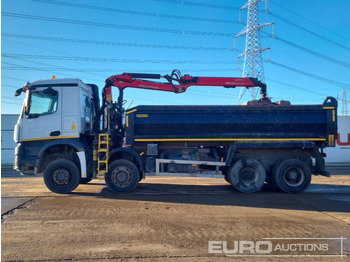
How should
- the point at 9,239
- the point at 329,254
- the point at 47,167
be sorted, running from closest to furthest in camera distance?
the point at 329,254, the point at 9,239, the point at 47,167

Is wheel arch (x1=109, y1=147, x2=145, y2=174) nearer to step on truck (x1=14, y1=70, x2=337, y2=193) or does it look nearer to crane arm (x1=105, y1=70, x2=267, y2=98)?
step on truck (x1=14, y1=70, x2=337, y2=193)

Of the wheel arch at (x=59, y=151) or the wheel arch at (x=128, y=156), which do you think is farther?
the wheel arch at (x=128, y=156)

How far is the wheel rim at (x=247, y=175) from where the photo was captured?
9164 mm

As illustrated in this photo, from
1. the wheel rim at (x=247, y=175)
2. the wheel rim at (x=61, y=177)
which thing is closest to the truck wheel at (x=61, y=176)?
the wheel rim at (x=61, y=177)

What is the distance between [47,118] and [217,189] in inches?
219

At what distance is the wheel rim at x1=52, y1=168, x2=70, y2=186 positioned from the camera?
873 cm

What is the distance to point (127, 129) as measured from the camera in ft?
29.6

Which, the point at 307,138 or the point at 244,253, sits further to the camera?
the point at 307,138

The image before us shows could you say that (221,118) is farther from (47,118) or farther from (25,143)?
(25,143)

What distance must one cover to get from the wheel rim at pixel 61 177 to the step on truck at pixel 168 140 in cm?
3

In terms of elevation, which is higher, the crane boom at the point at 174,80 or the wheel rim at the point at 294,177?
the crane boom at the point at 174,80

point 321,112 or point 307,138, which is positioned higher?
point 321,112

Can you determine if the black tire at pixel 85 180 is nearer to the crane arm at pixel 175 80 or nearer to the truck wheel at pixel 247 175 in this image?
the crane arm at pixel 175 80

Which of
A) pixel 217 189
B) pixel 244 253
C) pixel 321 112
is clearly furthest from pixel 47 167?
pixel 321 112
